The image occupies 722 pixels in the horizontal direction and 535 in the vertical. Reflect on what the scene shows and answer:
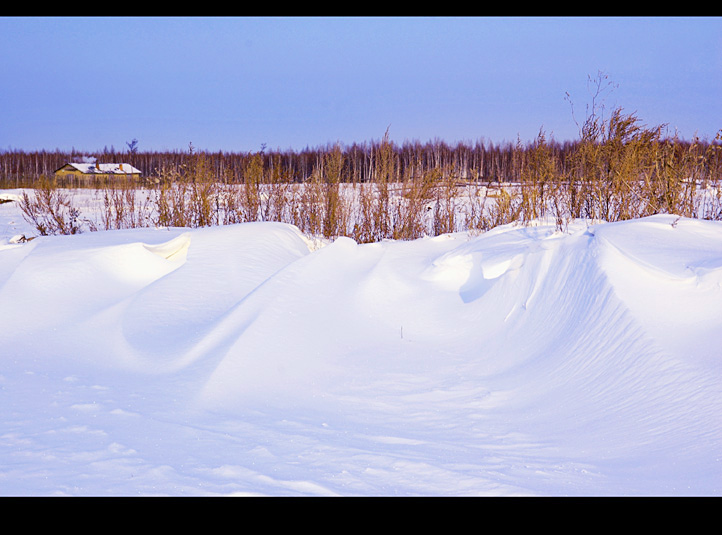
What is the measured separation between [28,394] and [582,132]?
8.61m

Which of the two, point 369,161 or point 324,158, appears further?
point 369,161

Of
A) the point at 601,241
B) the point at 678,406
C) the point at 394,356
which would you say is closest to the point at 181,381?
the point at 394,356

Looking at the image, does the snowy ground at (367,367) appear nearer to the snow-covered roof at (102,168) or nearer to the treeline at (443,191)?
the treeline at (443,191)

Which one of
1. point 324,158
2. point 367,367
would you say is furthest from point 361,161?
point 367,367

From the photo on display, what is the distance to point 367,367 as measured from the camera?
15.6 feet

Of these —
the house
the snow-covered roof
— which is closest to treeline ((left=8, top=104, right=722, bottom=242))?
the house

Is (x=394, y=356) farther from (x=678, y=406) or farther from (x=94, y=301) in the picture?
(x=94, y=301)

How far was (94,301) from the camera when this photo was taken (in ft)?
19.9

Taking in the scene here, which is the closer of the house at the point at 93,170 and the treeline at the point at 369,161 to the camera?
the treeline at the point at 369,161

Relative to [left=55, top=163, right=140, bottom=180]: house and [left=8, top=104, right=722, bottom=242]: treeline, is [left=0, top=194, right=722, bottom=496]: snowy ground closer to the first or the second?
[left=8, top=104, right=722, bottom=242]: treeline

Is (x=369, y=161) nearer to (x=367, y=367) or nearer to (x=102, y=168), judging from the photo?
(x=367, y=367)

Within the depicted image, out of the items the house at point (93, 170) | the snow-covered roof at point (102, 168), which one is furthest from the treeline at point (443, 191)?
the snow-covered roof at point (102, 168)

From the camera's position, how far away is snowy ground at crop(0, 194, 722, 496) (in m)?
3.03

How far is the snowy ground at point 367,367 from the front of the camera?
3029mm
